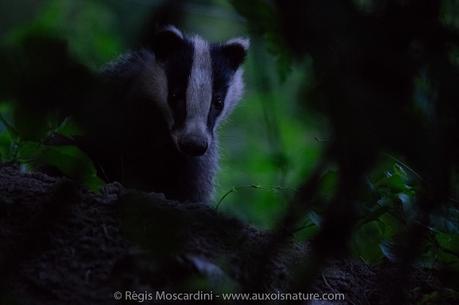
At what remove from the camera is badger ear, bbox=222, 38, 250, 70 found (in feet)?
13.9

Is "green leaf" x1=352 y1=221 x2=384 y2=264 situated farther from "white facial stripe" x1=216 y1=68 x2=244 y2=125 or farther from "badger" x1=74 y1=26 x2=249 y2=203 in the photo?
"white facial stripe" x1=216 y1=68 x2=244 y2=125

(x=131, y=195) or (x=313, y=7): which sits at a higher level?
(x=313, y=7)

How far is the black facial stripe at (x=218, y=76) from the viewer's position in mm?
3826

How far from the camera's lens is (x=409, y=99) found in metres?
1.02

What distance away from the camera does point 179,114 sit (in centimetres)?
363

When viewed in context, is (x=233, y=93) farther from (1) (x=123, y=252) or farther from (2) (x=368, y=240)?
(1) (x=123, y=252)

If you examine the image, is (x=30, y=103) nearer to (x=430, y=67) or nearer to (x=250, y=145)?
(x=430, y=67)

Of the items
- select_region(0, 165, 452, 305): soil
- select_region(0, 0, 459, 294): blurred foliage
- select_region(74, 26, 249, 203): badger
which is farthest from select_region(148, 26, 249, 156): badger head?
select_region(0, 165, 452, 305): soil

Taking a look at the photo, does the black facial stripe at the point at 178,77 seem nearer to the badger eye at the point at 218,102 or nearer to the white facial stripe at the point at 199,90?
the white facial stripe at the point at 199,90

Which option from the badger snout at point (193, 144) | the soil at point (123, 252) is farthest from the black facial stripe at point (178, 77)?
the soil at point (123, 252)

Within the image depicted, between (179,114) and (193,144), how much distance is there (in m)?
0.23

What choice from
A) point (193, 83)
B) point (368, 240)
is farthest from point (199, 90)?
point (368, 240)

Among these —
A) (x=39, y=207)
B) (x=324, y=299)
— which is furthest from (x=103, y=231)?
(x=324, y=299)

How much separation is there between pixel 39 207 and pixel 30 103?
3.26 ft
